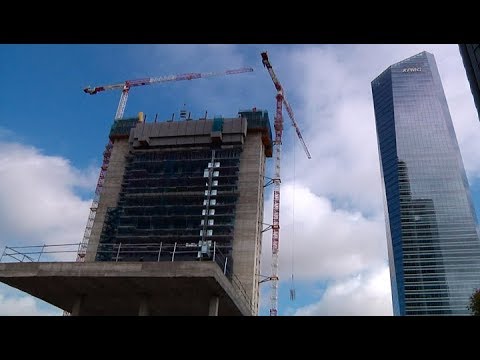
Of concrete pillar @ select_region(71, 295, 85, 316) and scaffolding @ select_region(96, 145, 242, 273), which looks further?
scaffolding @ select_region(96, 145, 242, 273)

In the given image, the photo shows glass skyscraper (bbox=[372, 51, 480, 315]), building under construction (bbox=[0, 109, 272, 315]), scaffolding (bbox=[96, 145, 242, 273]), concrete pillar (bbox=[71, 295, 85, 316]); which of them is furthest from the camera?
glass skyscraper (bbox=[372, 51, 480, 315])

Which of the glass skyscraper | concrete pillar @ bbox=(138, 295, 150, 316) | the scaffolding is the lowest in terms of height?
concrete pillar @ bbox=(138, 295, 150, 316)

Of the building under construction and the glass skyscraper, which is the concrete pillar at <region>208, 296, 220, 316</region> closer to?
the building under construction

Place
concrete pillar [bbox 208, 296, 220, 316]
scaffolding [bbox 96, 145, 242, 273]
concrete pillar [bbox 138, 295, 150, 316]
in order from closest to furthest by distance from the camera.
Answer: concrete pillar [bbox 208, 296, 220, 316] → concrete pillar [bbox 138, 295, 150, 316] → scaffolding [bbox 96, 145, 242, 273]

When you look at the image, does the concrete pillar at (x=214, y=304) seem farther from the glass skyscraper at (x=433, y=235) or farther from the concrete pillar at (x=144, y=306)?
the glass skyscraper at (x=433, y=235)

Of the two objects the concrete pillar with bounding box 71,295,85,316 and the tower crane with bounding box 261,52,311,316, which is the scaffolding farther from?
the concrete pillar with bounding box 71,295,85,316

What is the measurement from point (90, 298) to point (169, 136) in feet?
296

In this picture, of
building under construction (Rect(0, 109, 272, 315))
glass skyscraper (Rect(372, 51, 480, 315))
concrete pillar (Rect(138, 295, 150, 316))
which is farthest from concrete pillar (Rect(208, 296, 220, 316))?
glass skyscraper (Rect(372, 51, 480, 315))

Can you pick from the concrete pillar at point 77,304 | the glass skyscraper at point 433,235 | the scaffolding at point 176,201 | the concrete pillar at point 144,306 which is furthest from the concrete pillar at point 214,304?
the glass skyscraper at point 433,235

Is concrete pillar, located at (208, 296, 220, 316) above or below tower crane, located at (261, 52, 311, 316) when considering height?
below

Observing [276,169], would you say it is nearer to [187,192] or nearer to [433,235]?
[187,192]

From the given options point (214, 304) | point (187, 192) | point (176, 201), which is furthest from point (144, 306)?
point (176, 201)
